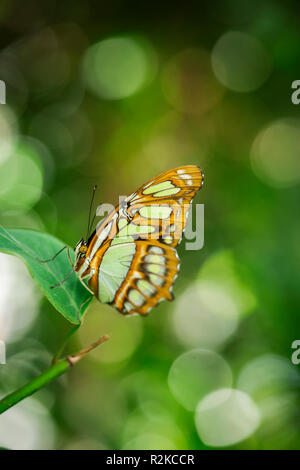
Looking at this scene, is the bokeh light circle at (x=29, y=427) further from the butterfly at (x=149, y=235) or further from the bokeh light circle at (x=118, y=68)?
the bokeh light circle at (x=118, y=68)

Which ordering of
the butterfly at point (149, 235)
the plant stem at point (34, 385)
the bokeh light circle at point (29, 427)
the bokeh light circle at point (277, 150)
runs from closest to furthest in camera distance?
the plant stem at point (34, 385) → the butterfly at point (149, 235) → the bokeh light circle at point (29, 427) → the bokeh light circle at point (277, 150)

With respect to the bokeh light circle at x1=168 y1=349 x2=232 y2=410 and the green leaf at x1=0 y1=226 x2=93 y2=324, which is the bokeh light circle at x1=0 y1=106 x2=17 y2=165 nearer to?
the bokeh light circle at x1=168 y1=349 x2=232 y2=410

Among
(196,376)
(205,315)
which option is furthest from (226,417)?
(205,315)

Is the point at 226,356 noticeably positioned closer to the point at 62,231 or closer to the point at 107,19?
the point at 62,231

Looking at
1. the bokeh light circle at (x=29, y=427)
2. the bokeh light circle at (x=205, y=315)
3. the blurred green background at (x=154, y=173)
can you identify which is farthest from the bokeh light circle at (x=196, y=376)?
the bokeh light circle at (x=29, y=427)

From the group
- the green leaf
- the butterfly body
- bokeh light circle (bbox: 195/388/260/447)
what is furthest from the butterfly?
bokeh light circle (bbox: 195/388/260/447)

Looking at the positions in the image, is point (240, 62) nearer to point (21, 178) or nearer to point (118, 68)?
point (118, 68)
